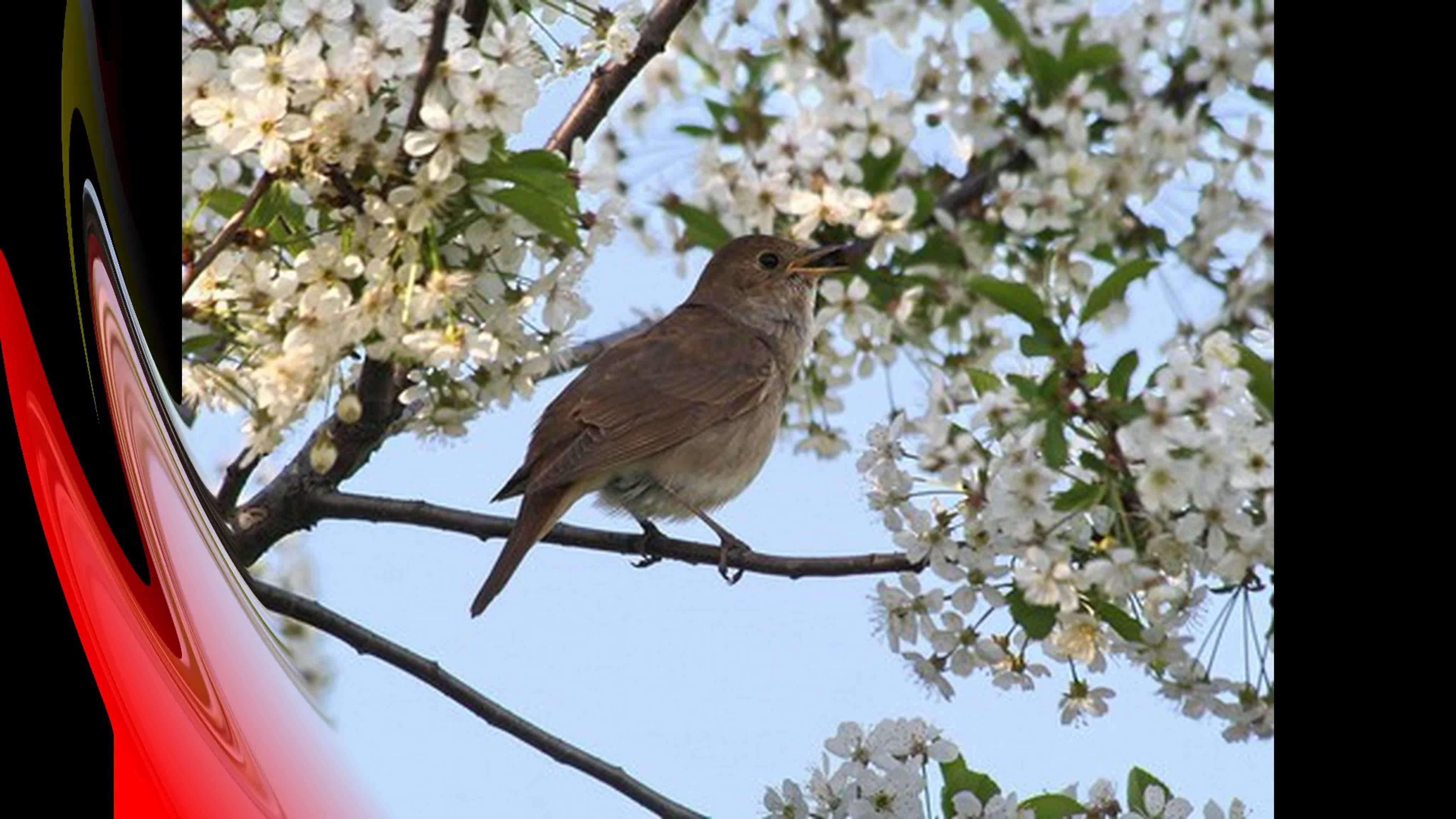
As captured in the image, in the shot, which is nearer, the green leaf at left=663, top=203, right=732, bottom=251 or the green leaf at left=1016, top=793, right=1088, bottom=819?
the green leaf at left=1016, top=793, right=1088, bottom=819

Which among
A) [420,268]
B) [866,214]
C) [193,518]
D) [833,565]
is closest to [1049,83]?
[866,214]

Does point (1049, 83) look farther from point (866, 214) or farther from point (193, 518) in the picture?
point (193, 518)

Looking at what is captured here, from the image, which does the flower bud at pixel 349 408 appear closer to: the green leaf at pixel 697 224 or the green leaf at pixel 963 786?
the green leaf at pixel 697 224

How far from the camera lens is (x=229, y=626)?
1.07 meters

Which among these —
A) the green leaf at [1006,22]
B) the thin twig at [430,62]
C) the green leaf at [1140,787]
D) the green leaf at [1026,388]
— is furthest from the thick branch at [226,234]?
the green leaf at [1140,787]

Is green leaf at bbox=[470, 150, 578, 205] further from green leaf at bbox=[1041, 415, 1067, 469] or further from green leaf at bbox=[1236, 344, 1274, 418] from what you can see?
green leaf at bbox=[1236, 344, 1274, 418]

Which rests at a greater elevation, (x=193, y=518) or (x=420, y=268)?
(x=420, y=268)

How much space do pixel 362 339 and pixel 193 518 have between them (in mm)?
583

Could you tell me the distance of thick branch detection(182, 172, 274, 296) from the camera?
5.24 ft

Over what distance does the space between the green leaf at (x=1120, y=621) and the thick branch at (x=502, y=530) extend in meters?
0.19

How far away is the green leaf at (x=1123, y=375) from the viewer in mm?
1572

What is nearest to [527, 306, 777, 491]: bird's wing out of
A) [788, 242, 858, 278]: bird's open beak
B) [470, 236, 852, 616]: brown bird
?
[470, 236, 852, 616]: brown bird

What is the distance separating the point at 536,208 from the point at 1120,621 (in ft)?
2.18

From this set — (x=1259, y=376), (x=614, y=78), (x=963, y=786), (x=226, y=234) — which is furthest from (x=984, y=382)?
(x=226, y=234)
